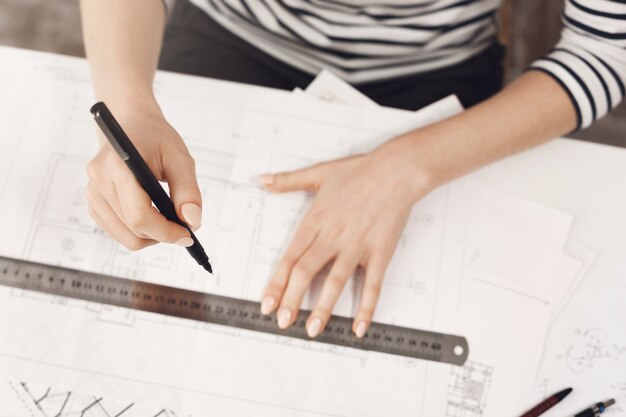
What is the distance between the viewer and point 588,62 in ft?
2.34

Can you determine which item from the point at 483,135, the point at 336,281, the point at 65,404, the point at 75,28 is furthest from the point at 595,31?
the point at 75,28

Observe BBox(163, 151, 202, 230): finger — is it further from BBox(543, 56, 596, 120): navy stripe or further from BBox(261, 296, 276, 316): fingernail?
BBox(543, 56, 596, 120): navy stripe

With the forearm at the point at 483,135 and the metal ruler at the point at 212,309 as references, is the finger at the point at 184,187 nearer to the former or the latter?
the metal ruler at the point at 212,309

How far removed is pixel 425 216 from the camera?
702mm

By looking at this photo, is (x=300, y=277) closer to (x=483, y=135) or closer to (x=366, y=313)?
(x=366, y=313)

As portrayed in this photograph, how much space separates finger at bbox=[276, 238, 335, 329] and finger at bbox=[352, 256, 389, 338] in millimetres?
50

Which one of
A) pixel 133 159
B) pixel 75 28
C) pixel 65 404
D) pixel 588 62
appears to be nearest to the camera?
pixel 133 159

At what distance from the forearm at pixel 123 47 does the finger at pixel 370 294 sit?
0.30 metres

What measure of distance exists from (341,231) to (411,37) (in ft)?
0.94

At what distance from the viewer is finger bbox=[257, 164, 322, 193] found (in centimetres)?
69

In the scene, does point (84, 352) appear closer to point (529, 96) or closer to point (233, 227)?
point (233, 227)

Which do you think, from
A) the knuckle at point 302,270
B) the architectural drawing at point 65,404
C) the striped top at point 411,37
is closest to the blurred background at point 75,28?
the striped top at point 411,37

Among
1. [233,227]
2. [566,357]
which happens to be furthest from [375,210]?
[566,357]

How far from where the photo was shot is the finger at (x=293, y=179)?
0.69m
